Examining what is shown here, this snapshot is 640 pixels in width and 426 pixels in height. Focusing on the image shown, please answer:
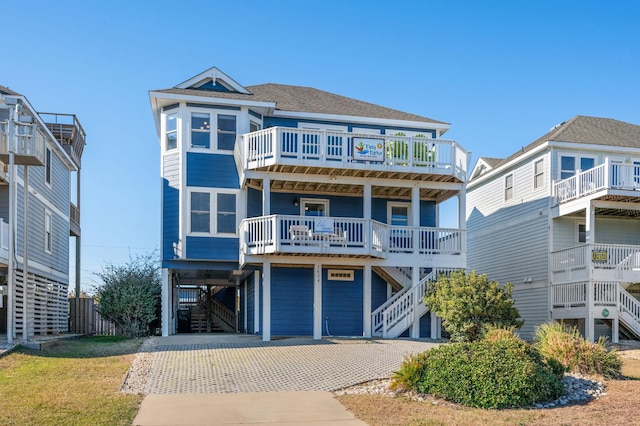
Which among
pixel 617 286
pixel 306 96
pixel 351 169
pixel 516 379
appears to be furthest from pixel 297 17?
pixel 617 286

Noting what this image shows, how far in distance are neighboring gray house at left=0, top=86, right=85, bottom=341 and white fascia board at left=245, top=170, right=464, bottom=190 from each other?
255 inches

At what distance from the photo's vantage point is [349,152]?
20031 mm

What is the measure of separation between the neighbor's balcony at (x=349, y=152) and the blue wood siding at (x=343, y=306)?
13.0ft

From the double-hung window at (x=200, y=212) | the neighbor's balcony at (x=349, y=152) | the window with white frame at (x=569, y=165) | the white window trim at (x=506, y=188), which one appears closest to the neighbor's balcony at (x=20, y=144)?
the double-hung window at (x=200, y=212)

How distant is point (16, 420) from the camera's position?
326 inches

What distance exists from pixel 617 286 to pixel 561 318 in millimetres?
2524

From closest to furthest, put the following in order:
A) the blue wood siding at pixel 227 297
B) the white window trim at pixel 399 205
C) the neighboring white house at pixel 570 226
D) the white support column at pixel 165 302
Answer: the white support column at pixel 165 302 → the neighboring white house at pixel 570 226 → the white window trim at pixel 399 205 → the blue wood siding at pixel 227 297

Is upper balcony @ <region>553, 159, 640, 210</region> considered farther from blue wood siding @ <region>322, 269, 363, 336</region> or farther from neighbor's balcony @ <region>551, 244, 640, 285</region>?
blue wood siding @ <region>322, 269, 363, 336</region>

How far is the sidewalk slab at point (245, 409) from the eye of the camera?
8.67 metres

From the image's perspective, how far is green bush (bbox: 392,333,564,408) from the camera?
9.66 meters

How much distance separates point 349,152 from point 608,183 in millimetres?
8746

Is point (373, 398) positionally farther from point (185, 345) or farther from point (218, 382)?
point (185, 345)

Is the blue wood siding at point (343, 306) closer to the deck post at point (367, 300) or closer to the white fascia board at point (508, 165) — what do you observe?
the deck post at point (367, 300)

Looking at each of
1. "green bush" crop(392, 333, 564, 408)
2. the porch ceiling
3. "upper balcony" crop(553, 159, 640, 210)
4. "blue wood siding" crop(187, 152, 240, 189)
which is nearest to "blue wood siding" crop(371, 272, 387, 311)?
the porch ceiling
